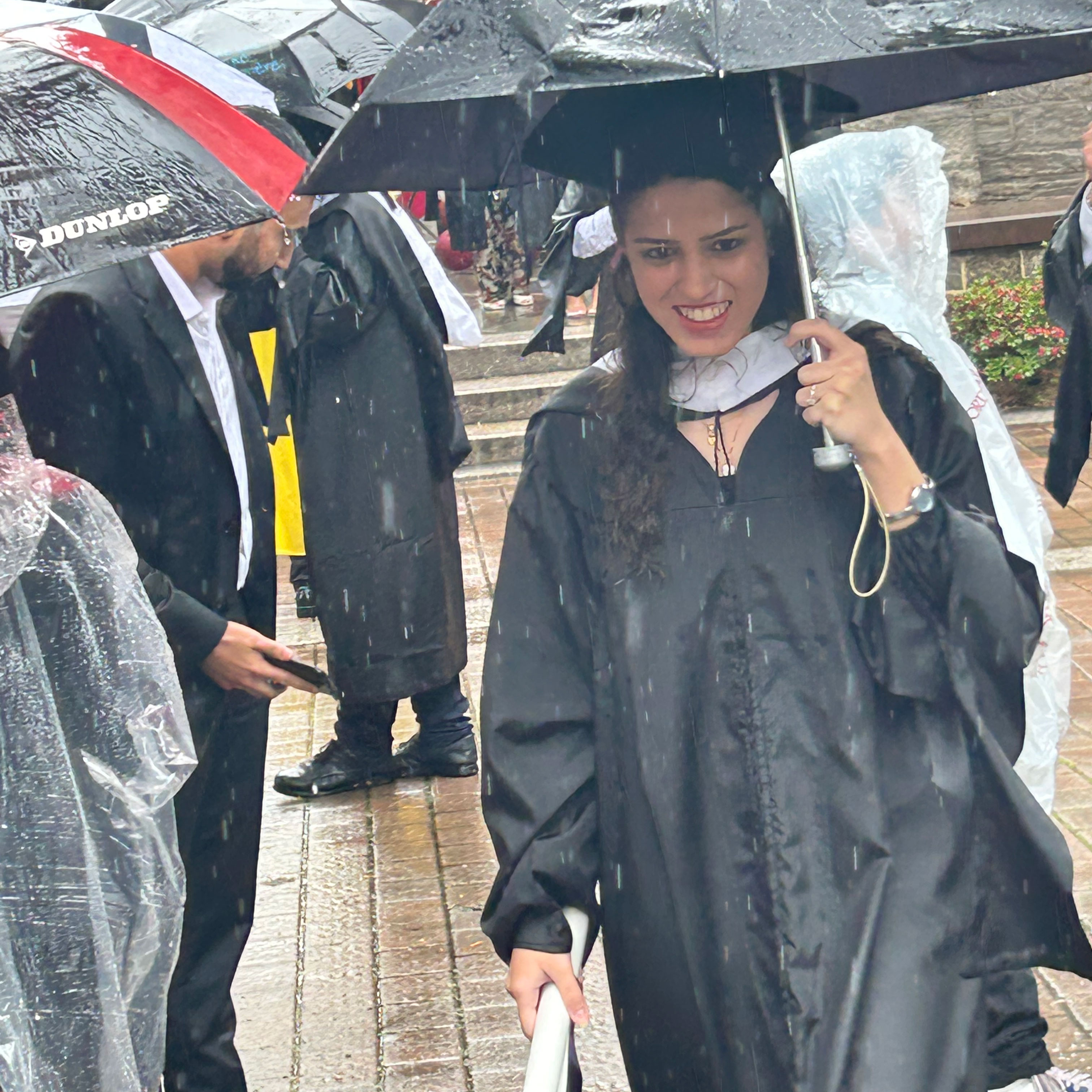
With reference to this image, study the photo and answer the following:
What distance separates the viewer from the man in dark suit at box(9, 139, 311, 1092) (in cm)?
314

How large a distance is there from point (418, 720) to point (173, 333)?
2.82m

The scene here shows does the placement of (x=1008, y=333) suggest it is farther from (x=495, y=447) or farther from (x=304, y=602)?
(x=304, y=602)

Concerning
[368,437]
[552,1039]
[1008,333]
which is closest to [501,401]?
[1008,333]

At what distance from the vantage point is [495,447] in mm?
10750

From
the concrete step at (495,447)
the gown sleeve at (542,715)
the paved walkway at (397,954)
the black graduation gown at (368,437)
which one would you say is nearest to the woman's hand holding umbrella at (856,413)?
the gown sleeve at (542,715)

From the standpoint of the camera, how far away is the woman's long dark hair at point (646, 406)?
2414mm

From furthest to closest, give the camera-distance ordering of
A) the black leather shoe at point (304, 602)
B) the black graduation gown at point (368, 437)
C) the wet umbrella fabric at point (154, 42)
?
the black leather shoe at point (304, 602) → the black graduation gown at point (368, 437) → the wet umbrella fabric at point (154, 42)

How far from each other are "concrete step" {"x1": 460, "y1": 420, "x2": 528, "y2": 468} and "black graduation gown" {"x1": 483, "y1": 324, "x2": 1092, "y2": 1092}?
8.22 metres

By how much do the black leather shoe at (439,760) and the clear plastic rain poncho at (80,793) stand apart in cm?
331

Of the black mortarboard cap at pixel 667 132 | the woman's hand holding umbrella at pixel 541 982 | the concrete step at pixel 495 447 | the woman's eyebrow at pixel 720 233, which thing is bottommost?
the concrete step at pixel 495 447

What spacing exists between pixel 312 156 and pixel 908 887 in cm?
360

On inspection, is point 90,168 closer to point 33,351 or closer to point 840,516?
point 33,351

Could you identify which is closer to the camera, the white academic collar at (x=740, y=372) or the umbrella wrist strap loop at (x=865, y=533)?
the umbrella wrist strap loop at (x=865, y=533)

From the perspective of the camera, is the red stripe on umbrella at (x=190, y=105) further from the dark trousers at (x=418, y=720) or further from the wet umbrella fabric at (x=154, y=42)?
the dark trousers at (x=418, y=720)
